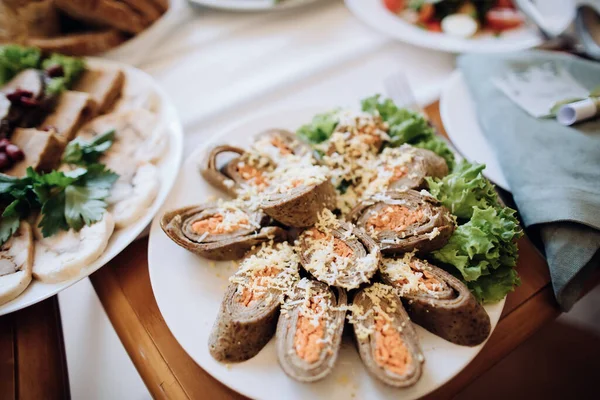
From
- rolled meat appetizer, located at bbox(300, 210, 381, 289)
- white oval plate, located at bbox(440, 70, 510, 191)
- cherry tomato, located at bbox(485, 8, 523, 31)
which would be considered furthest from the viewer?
cherry tomato, located at bbox(485, 8, 523, 31)

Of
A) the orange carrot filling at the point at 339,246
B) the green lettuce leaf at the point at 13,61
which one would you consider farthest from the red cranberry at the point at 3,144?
the orange carrot filling at the point at 339,246

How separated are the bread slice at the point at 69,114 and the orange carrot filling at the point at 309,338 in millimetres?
1321

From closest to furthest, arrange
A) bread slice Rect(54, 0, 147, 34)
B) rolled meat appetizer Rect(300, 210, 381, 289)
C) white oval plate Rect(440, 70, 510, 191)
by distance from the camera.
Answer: rolled meat appetizer Rect(300, 210, 381, 289), white oval plate Rect(440, 70, 510, 191), bread slice Rect(54, 0, 147, 34)

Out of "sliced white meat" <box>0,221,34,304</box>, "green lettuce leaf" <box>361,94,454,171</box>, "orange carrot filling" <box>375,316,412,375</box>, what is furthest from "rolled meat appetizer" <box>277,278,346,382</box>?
"sliced white meat" <box>0,221,34,304</box>

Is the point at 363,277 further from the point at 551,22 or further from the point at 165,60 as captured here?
the point at 551,22

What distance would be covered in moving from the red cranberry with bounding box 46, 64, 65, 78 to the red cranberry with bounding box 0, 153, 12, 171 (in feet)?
1.84

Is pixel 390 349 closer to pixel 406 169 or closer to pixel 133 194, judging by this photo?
pixel 406 169

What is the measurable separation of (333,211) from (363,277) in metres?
0.39

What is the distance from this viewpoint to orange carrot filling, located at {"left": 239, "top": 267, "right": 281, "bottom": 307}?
1.41m

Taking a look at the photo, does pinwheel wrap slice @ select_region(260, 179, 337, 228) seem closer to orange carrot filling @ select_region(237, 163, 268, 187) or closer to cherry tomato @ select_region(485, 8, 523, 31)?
orange carrot filling @ select_region(237, 163, 268, 187)

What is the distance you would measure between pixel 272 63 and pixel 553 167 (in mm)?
1515

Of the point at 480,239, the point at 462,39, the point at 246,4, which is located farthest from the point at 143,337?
the point at 462,39

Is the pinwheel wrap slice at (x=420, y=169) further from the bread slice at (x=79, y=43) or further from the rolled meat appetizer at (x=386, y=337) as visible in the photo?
the bread slice at (x=79, y=43)

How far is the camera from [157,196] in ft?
5.59
